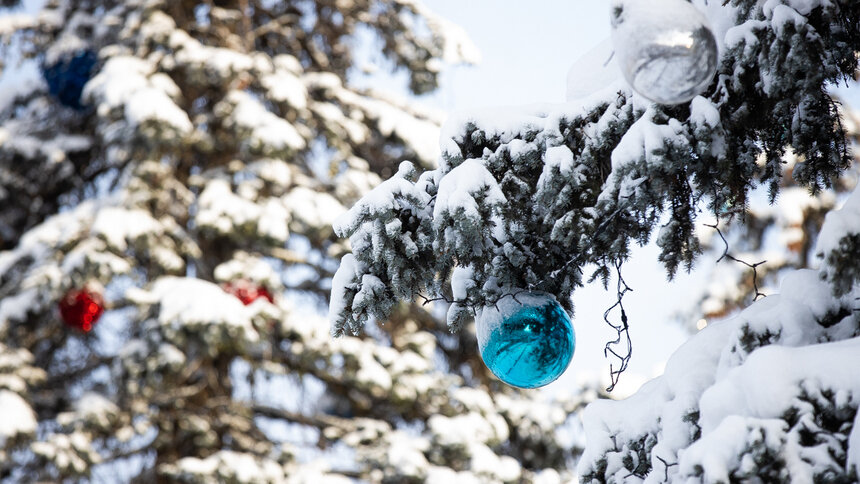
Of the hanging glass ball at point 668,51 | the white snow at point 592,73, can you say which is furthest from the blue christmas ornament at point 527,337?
the hanging glass ball at point 668,51

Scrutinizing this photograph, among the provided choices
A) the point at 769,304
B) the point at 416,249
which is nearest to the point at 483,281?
the point at 416,249

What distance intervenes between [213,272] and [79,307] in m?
1.10

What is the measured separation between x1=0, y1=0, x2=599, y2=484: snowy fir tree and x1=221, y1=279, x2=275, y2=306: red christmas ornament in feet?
0.09

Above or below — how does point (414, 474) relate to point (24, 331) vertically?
above

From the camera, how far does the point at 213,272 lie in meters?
7.12

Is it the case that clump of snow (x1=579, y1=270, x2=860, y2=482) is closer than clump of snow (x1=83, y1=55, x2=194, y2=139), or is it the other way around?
clump of snow (x1=579, y1=270, x2=860, y2=482)

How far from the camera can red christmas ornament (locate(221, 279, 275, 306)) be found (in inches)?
255

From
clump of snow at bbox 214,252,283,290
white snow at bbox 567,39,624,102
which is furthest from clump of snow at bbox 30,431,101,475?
white snow at bbox 567,39,624,102

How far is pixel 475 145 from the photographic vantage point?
7.59 feet

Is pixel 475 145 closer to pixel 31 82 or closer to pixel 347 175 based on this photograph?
pixel 347 175

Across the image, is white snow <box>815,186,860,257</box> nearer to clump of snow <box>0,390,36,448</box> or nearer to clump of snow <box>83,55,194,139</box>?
clump of snow <box>83,55,194,139</box>

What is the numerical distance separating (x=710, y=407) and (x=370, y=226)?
0.96 m

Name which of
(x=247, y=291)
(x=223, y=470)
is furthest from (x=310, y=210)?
(x=223, y=470)

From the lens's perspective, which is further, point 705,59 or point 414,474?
point 414,474
